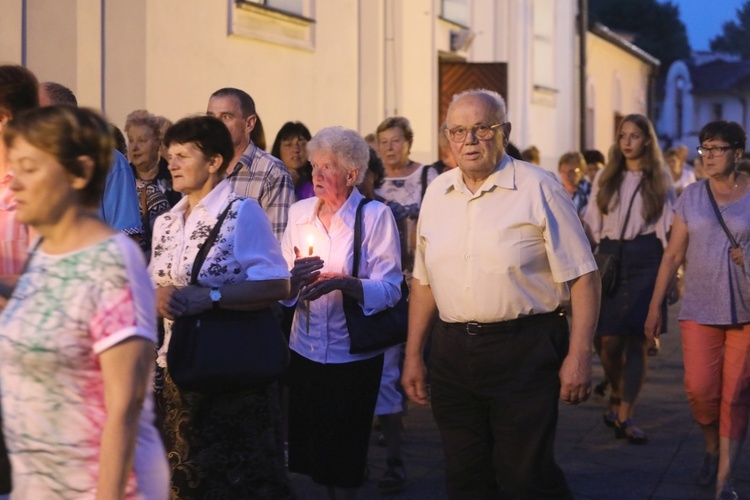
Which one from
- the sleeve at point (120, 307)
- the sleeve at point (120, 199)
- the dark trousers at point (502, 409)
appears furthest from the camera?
the sleeve at point (120, 199)

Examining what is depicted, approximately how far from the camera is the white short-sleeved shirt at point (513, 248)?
4.72 m

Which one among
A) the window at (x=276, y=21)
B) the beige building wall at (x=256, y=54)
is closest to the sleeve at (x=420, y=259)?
the beige building wall at (x=256, y=54)

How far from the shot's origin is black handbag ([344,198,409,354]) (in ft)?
18.5

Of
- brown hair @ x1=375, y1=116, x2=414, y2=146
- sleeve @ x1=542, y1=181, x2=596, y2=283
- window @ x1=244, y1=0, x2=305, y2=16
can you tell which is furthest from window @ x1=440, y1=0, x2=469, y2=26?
sleeve @ x1=542, y1=181, x2=596, y2=283

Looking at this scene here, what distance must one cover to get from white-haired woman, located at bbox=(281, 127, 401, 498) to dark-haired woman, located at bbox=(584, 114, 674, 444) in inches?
117

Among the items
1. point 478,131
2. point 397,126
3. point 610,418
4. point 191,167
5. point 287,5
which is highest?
point 287,5

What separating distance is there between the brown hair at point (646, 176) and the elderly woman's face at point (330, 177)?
3.12m

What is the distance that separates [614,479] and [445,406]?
8.02 ft

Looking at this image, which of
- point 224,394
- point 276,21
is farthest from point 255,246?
point 276,21

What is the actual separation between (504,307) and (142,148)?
11.4 ft

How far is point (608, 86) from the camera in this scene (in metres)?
35.9

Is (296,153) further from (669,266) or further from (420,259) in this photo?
(420,259)

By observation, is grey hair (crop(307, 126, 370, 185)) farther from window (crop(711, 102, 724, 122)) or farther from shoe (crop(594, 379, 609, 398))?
window (crop(711, 102, 724, 122))

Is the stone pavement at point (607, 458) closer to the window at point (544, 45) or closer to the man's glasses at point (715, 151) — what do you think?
the man's glasses at point (715, 151)
